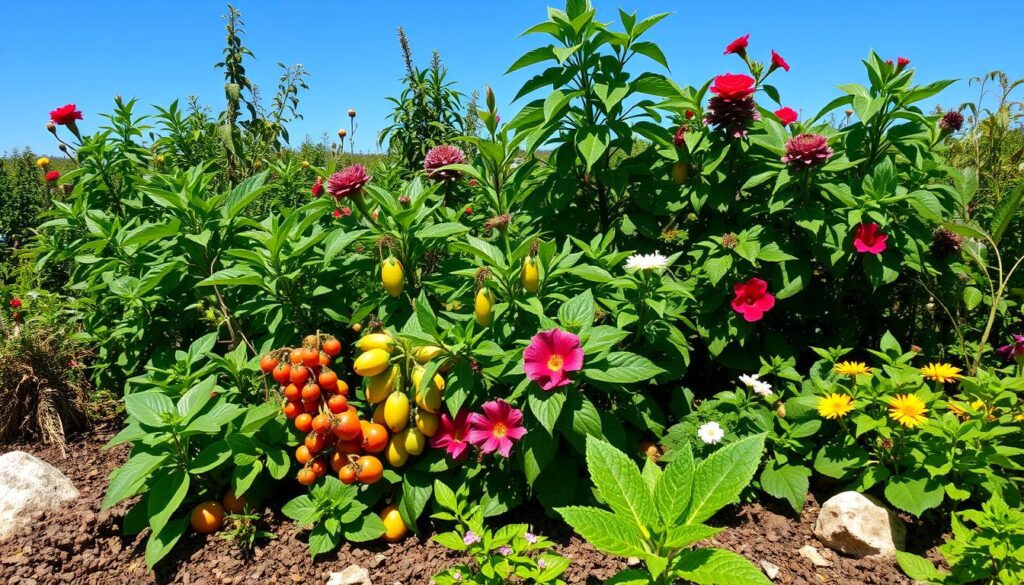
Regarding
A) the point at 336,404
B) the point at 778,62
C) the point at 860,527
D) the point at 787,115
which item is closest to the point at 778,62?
the point at 778,62

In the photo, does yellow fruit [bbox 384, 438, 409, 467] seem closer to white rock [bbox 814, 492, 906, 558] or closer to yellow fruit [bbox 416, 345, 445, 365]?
yellow fruit [bbox 416, 345, 445, 365]

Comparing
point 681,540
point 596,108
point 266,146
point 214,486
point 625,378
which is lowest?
point 214,486

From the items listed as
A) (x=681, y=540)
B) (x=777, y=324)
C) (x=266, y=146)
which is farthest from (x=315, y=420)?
(x=266, y=146)

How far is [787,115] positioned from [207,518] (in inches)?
126

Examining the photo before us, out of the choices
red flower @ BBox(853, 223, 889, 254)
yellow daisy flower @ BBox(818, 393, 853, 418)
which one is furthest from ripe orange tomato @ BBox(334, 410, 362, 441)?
red flower @ BBox(853, 223, 889, 254)

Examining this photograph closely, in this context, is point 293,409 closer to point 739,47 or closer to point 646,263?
point 646,263

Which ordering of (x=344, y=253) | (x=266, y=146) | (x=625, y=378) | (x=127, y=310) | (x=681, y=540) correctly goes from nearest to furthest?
1. (x=681, y=540)
2. (x=625, y=378)
3. (x=344, y=253)
4. (x=127, y=310)
5. (x=266, y=146)

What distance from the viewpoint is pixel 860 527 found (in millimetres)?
1969

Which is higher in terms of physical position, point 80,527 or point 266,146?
point 266,146

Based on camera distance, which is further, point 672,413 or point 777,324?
point 777,324

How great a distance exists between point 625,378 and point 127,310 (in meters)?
2.57

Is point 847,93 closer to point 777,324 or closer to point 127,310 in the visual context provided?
point 777,324

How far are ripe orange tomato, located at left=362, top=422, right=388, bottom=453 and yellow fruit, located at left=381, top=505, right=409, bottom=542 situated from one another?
256mm

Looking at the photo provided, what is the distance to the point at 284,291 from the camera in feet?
7.90
